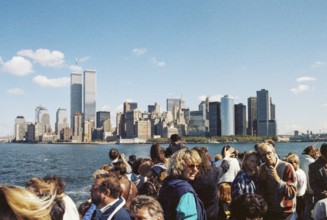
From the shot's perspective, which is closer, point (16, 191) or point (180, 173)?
point (16, 191)

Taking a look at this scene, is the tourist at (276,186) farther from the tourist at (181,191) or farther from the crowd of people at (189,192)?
the tourist at (181,191)

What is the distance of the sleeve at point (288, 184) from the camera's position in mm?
4637

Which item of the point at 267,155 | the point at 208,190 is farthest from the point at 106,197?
the point at 267,155

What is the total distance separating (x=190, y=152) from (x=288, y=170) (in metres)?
1.75

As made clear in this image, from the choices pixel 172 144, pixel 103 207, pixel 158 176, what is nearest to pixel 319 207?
pixel 103 207

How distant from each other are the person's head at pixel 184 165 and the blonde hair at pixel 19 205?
2105mm

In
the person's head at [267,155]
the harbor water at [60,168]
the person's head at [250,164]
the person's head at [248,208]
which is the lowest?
the harbor water at [60,168]

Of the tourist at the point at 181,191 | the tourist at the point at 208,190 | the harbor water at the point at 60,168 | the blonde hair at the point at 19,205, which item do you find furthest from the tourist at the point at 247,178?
the harbor water at the point at 60,168

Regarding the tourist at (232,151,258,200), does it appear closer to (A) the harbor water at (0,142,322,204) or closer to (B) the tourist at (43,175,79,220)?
(B) the tourist at (43,175,79,220)

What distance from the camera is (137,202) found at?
3.21 metres

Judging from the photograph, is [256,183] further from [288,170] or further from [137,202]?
[137,202]

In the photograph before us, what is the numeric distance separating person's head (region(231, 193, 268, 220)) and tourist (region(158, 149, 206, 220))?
75 centimetres

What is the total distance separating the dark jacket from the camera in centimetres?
363

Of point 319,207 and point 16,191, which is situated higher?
point 16,191
